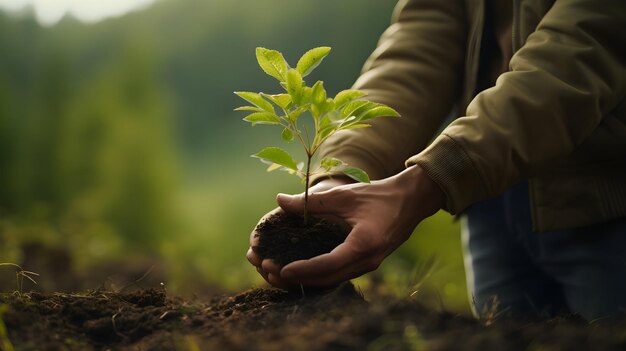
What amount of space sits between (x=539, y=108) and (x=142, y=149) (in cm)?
1966

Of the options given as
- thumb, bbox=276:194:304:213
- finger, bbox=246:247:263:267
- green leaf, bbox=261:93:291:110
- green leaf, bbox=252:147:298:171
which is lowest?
finger, bbox=246:247:263:267

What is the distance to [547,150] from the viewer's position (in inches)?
68.3

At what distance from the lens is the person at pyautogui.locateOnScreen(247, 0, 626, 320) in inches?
66.5

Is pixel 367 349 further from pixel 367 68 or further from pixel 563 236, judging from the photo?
pixel 367 68

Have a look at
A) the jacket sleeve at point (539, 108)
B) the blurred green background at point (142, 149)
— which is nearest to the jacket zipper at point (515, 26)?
the jacket sleeve at point (539, 108)

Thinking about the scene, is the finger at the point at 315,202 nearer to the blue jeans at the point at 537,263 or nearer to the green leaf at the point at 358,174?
the green leaf at the point at 358,174

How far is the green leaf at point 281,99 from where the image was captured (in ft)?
5.47

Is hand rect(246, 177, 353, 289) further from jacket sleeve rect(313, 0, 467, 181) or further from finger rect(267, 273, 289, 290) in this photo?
jacket sleeve rect(313, 0, 467, 181)

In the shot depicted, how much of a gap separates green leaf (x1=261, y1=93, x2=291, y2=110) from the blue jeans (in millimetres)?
954

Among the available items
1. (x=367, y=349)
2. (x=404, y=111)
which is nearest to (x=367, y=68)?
(x=404, y=111)

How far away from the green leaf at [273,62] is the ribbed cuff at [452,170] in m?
0.49

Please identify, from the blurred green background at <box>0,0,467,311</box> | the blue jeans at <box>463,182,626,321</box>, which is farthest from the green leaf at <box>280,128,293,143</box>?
the blurred green background at <box>0,0,467,311</box>

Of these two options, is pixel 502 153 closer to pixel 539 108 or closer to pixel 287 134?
pixel 539 108

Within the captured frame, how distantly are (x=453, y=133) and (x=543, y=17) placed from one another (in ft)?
2.08
